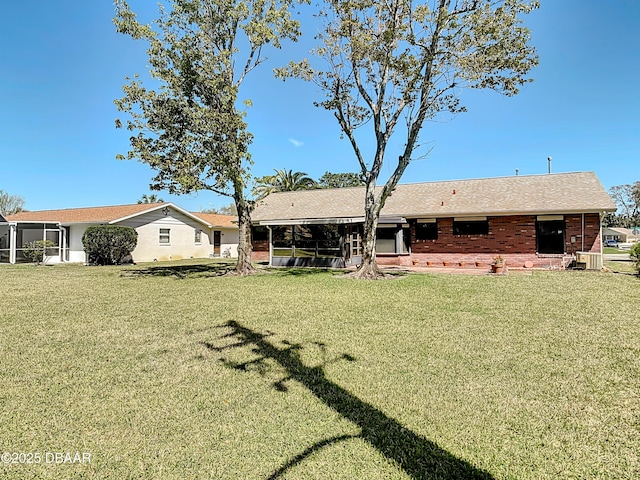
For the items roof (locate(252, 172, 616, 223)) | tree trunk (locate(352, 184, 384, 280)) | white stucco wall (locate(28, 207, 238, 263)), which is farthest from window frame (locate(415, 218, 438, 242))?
white stucco wall (locate(28, 207, 238, 263))

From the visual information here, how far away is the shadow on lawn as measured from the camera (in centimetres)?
257

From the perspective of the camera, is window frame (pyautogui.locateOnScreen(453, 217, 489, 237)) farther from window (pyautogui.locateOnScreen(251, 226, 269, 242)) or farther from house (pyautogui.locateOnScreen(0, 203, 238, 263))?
house (pyautogui.locateOnScreen(0, 203, 238, 263))

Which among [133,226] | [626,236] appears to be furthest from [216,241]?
[626,236]

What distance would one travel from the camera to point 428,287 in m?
11.4

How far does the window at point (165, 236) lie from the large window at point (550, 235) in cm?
2311

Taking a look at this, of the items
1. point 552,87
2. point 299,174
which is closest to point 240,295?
point 552,87

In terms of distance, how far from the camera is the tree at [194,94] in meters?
14.5

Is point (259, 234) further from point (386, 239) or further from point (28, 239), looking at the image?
point (28, 239)

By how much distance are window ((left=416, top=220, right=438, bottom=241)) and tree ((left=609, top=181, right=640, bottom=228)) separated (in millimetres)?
65001

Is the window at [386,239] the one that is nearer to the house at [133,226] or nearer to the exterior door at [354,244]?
the exterior door at [354,244]

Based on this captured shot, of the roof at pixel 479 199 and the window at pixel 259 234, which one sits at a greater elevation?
the roof at pixel 479 199

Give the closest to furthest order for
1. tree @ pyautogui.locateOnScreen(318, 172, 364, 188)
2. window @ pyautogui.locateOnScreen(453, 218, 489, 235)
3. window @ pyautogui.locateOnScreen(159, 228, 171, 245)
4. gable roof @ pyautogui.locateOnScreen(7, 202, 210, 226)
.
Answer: window @ pyautogui.locateOnScreen(453, 218, 489, 235) → gable roof @ pyautogui.locateOnScreen(7, 202, 210, 226) → window @ pyautogui.locateOnScreen(159, 228, 171, 245) → tree @ pyautogui.locateOnScreen(318, 172, 364, 188)

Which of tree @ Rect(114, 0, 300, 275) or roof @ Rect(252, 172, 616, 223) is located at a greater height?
tree @ Rect(114, 0, 300, 275)

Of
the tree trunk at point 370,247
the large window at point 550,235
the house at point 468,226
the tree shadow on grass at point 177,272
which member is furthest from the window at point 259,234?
the large window at point 550,235
